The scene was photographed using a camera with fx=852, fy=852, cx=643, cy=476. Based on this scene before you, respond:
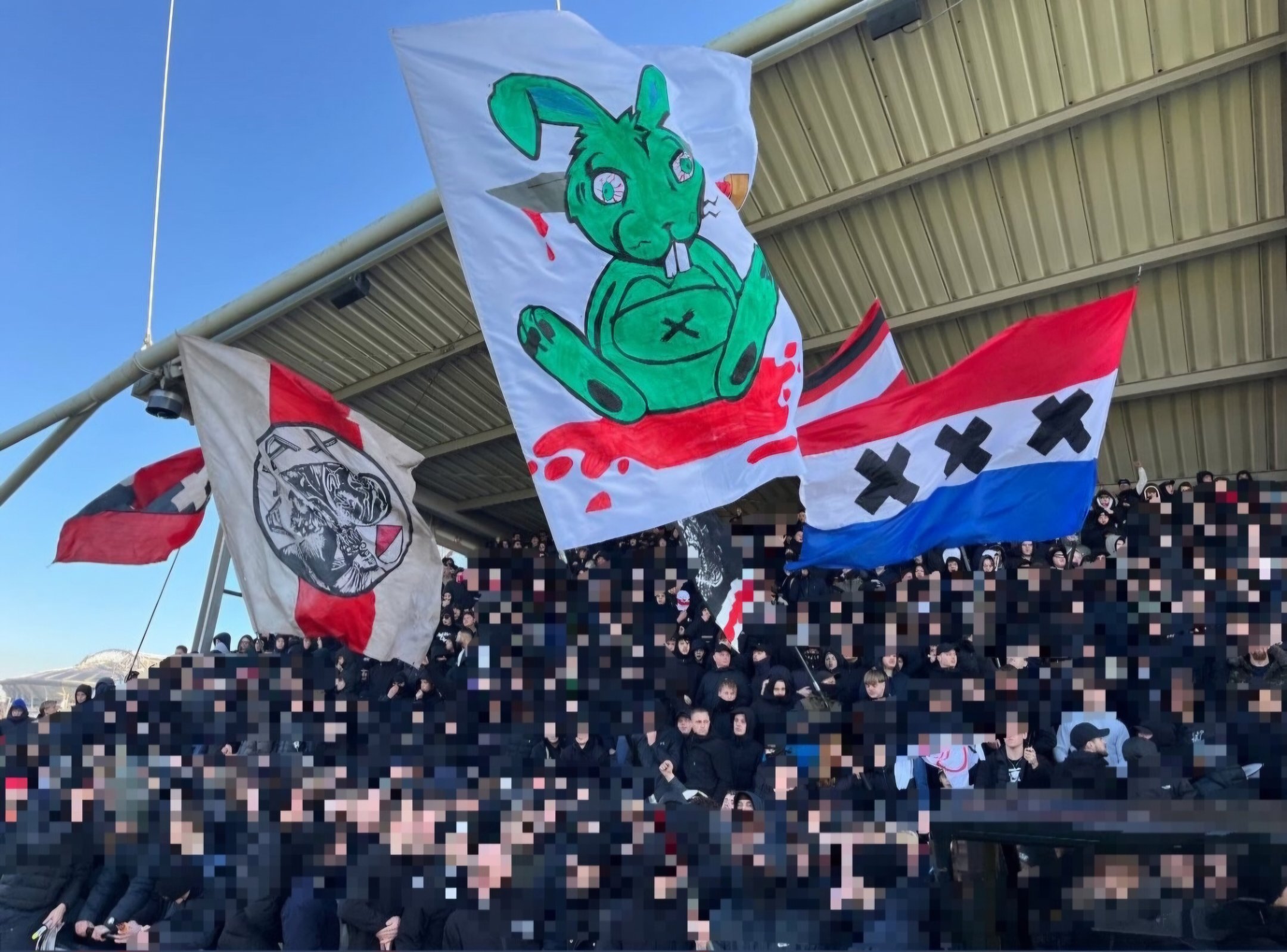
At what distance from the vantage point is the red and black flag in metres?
7.75

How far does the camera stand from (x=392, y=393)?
415 inches

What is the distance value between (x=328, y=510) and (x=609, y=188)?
3310mm

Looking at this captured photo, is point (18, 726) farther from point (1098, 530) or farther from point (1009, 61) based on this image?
point (1098, 530)

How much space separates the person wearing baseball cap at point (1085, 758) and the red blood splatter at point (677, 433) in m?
2.01

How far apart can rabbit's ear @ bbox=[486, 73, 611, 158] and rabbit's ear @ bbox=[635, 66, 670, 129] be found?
21cm

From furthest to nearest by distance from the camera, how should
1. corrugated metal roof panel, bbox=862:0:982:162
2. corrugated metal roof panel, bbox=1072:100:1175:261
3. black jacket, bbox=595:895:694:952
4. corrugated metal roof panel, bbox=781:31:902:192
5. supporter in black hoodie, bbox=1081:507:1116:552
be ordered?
supporter in black hoodie, bbox=1081:507:1116:552
corrugated metal roof panel, bbox=1072:100:1175:261
corrugated metal roof panel, bbox=781:31:902:192
corrugated metal roof panel, bbox=862:0:982:162
black jacket, bbox=595:895:694:952

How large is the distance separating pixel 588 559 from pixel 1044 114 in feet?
23.9

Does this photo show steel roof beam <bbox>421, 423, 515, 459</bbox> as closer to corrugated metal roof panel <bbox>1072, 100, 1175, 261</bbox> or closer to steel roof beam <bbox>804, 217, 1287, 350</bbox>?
steel roof beam <bbox>804, 217, 1287, 350</bbox>

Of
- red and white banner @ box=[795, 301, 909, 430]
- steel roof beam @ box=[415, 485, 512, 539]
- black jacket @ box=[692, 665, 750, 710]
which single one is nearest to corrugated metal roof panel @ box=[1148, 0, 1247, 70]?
red and white banner @ box=[795, 301, 909, 430]

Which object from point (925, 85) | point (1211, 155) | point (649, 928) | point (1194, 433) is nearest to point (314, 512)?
point (649, 928)

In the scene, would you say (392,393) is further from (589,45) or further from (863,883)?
(863,883)

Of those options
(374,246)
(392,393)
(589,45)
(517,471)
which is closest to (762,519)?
(517,471)

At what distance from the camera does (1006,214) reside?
23.4ft

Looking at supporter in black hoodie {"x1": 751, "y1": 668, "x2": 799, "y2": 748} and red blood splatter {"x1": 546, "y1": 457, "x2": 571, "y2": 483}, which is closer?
red blood splatter {"x1": 546, "y1": 457, "x2": 571, "y2": 483}
